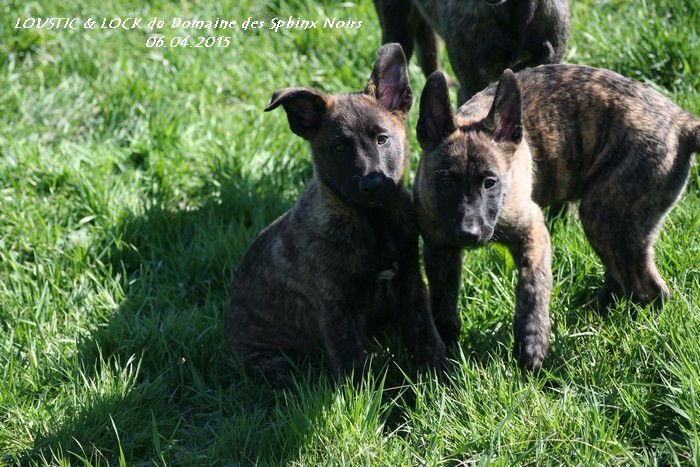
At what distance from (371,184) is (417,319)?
776 mm

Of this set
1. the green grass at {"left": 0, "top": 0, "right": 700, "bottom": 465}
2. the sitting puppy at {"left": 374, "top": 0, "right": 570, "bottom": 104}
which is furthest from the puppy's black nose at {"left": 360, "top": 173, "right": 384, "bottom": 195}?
the sitting puppy at {"left": 374, "top": 0, "right": 570, "bottom": 104}

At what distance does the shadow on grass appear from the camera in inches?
174

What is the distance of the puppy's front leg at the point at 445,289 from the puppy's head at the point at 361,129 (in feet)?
1.45

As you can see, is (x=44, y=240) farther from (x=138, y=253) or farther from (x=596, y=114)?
(x=596, y=114)

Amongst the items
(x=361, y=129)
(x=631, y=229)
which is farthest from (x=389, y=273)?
(x=631, y=229)

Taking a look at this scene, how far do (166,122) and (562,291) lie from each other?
3337 millimetres

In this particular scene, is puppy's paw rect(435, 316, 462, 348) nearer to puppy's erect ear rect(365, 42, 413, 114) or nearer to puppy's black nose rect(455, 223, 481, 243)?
puppy's black nose rect(455, 223, 481, 243)

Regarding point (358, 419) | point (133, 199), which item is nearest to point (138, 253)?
point (133, 199)

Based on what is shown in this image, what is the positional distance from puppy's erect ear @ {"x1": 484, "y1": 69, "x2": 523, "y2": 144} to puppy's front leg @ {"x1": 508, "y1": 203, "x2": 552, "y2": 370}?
39cm

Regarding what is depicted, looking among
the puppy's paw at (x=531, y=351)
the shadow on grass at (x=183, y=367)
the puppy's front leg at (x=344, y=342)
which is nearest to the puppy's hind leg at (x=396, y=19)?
the shadow on grass at (x=183, y=367)

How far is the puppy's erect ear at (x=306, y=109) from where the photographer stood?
4781 millimetres

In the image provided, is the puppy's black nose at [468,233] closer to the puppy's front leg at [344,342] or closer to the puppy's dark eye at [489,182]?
the puppy's dark eye at [489,182]

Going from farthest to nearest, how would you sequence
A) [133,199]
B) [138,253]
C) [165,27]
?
[165,27] → [133,199] → [138,253]

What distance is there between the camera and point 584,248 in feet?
17.6
